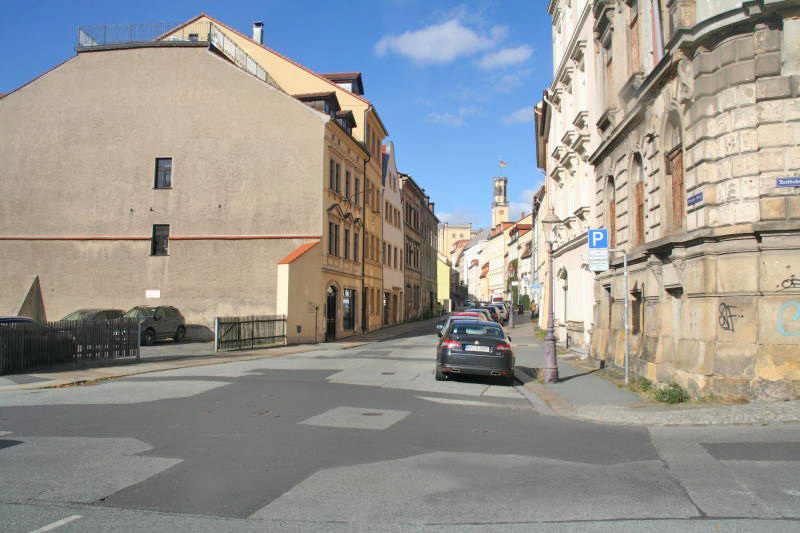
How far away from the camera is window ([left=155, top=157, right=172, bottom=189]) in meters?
31.4

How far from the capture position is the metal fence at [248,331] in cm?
2410

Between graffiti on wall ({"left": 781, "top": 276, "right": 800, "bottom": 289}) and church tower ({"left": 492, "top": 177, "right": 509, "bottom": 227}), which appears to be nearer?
graffiti on wall ({"left": 781, "top": 276, "right": 800, "bottom": 289})

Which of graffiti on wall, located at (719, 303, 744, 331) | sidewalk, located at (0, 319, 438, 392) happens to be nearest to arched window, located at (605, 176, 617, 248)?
graffiti on wall, located at (719, 303, 744, 331)

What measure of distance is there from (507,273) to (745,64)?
297 feet

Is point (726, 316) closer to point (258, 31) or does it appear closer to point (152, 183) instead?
point (152, 183)

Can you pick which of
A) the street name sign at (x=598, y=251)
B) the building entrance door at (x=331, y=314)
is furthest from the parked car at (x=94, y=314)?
the street name sign at (x=598, y=251)

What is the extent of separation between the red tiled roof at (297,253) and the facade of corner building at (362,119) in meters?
8.67

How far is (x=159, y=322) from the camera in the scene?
28.1 metres

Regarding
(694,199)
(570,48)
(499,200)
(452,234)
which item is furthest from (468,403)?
(452,234)

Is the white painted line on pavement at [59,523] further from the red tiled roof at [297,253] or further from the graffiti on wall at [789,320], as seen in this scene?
the red tiled roof at [297,253]

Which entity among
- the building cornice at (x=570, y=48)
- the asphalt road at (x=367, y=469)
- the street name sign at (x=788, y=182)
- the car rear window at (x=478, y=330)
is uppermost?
the building cornice at (x=570, y=48)

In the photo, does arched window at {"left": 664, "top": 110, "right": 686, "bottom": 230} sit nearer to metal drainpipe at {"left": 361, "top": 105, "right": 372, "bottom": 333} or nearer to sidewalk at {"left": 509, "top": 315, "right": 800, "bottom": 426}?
sidewalk at {"left": 509, "top": 315, "right": 800, "bottom": 426}

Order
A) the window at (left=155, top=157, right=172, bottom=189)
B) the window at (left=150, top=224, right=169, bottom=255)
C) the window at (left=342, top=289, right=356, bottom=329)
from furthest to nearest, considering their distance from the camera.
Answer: the window at (left=342, top=289, right=356, bottom=329), the window at (left=155, top=157, right=172, bottom=189), the window at (left=150, top=224, right=169, bottom=255)

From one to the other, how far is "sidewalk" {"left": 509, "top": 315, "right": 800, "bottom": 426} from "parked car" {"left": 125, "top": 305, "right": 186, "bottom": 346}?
1722 cm
